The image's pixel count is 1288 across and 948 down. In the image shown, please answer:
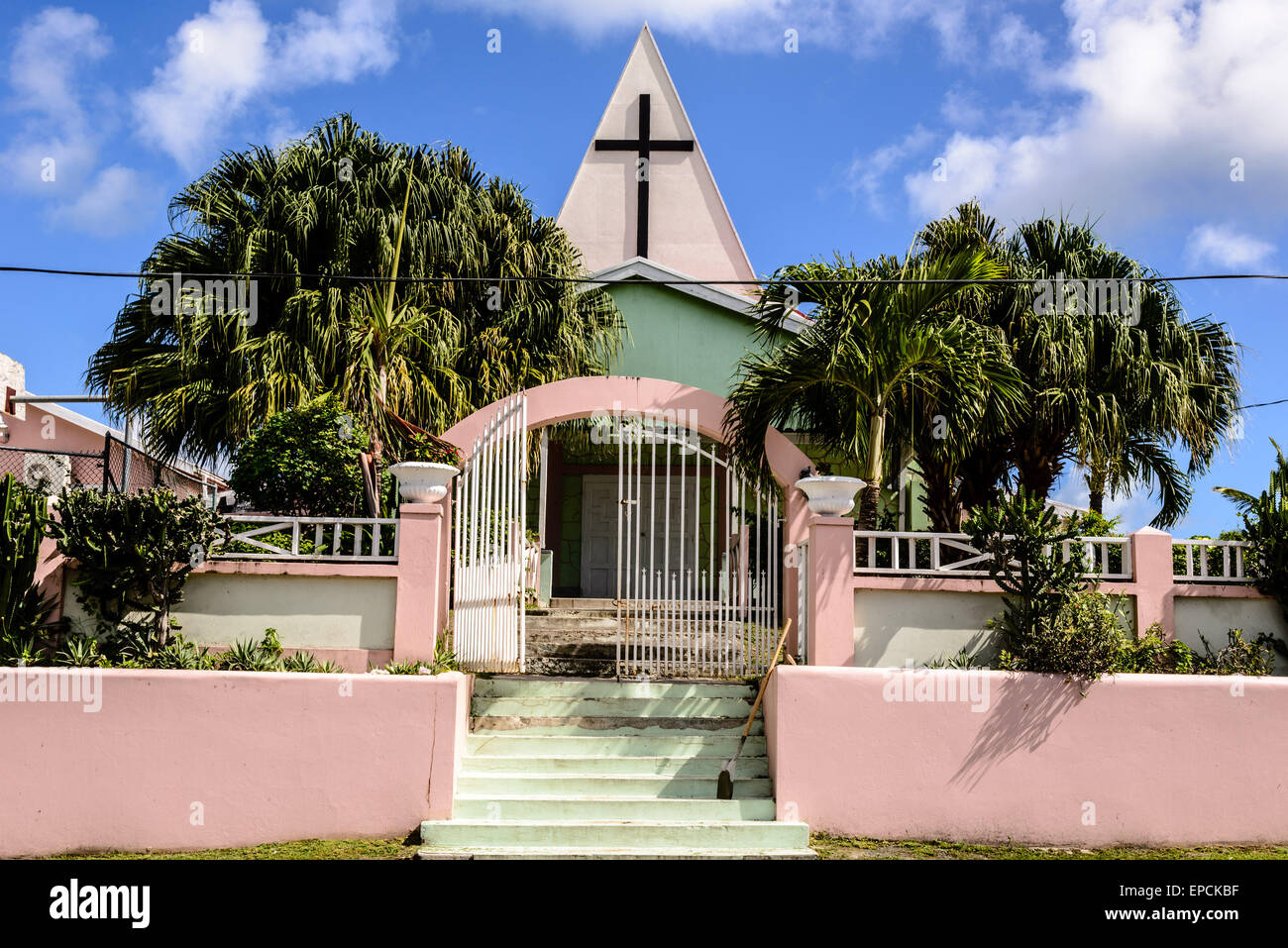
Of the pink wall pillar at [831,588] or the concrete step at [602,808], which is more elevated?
the pink wall pillar at [831,588]

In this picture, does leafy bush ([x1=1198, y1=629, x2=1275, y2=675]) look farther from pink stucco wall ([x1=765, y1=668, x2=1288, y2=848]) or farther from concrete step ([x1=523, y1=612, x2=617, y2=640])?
concrete step ([x1=523, y1=612, x2=617, y2=640])

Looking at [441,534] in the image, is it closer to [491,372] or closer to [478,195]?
[491,372]

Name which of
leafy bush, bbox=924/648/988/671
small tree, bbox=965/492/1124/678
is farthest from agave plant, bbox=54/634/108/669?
small tree, bbox=965/492/1124/678

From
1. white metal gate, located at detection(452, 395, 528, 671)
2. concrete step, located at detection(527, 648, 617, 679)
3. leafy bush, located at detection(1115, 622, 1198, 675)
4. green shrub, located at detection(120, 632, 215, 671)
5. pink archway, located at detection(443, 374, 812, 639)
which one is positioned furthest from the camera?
pink archway, located at detection(443, 374, 812, 639)

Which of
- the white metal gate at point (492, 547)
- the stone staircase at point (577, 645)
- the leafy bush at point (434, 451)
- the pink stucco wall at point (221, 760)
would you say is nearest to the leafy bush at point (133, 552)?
the pink stucco wall at point (221, 760)

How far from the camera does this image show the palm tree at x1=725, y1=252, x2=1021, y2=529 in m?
9.41

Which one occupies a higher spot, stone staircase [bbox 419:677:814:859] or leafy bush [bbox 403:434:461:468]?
leafy bush [bbox 403:434:461:468]

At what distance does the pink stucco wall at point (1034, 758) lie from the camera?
820cm

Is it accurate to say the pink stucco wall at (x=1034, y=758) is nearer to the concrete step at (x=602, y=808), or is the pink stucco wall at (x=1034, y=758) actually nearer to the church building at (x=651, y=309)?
the concrete step at (x=602, y=808)

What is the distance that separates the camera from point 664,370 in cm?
1512

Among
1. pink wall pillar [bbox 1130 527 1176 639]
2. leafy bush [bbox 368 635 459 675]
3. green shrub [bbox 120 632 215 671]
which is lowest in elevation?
leafy bush [bbox 368 635 459 675]

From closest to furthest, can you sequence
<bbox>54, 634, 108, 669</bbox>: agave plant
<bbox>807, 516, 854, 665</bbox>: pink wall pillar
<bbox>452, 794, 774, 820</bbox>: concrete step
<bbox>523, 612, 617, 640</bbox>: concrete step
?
<bbox>452, 794, 774, 820</bbox>: concrete step → <bbox>54, 634, 108, 669</bbox>: agave plant → <bbox>807, 516, 854, 665</bbox>: pink wall pillar → <bbox>523, 612, 617, 640</bbox>: concrete step

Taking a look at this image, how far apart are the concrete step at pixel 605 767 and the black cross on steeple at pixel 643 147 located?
1205 cm

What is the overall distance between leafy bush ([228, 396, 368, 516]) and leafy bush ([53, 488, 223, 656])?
108 centimetres
